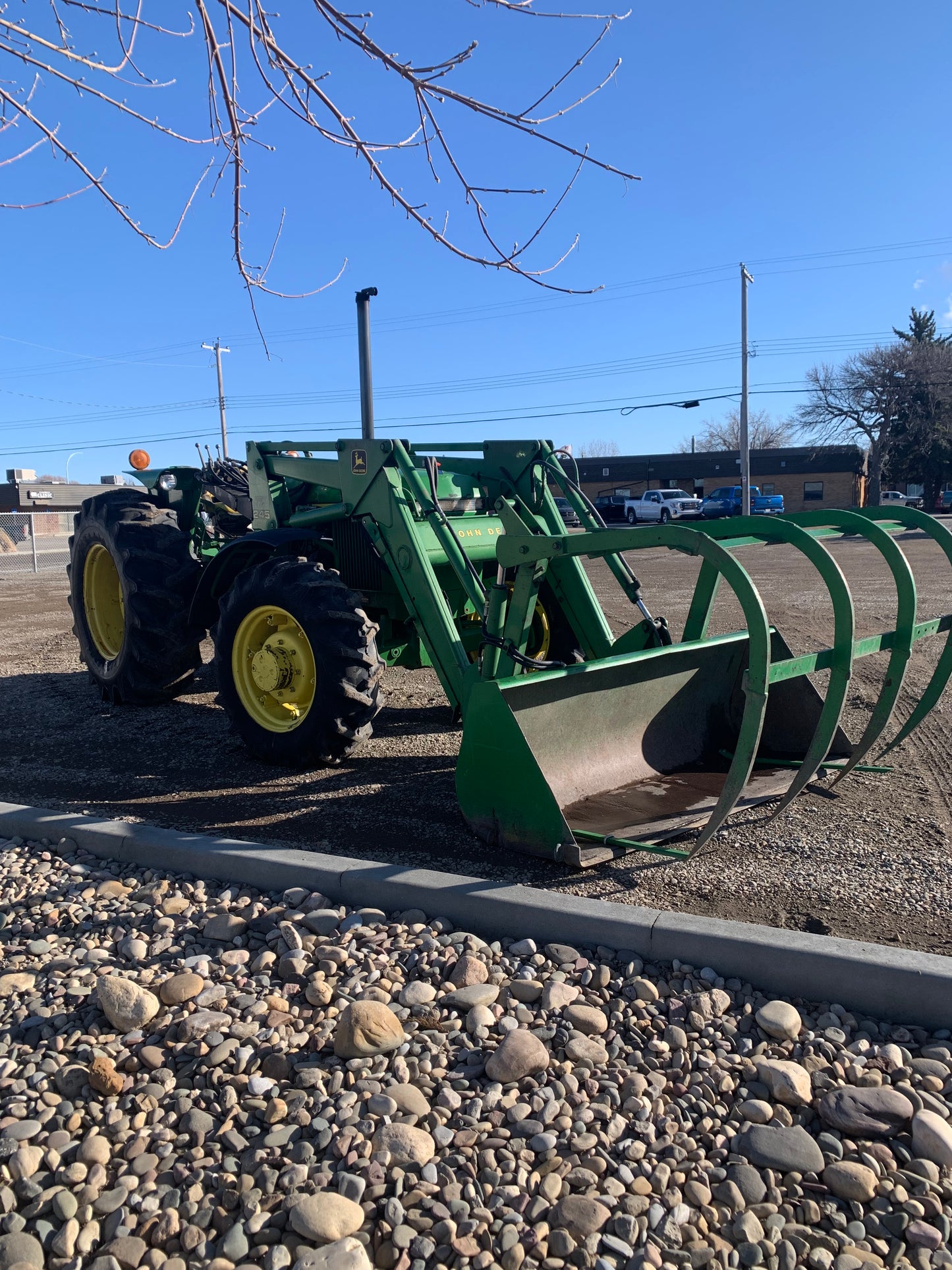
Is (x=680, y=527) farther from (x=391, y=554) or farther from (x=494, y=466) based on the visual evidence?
(x=494, y=466)

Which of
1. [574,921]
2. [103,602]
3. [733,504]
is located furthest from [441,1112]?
[733,504]

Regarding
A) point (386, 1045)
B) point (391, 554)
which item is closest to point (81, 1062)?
point (386, 1045)

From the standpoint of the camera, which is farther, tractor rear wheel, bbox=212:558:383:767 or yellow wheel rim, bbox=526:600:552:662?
yellow wheel rim, bbox=526:600:552:662

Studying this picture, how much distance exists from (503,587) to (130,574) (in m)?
3.53

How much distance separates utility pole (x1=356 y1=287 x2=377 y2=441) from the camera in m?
6.21

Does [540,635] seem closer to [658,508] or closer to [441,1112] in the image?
[441,1112]

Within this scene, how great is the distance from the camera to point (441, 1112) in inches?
97.0

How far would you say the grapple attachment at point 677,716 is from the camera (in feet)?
12.0

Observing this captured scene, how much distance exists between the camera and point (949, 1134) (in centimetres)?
232

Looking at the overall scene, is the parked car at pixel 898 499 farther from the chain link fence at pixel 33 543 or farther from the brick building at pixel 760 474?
the chain link fence at pixel 33 543

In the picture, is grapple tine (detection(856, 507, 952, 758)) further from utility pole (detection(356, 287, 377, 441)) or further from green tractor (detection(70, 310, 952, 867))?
utility pole (detection(356, 287, 377, 441))

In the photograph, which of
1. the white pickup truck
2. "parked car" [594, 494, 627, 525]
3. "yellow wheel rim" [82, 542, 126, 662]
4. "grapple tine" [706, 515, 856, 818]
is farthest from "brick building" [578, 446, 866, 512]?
"grapple tine" [706, 515, 856, 818]

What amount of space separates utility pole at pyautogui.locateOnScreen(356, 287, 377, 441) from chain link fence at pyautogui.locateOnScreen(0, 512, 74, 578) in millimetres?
9897

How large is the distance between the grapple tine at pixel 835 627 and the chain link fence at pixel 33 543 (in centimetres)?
1333
